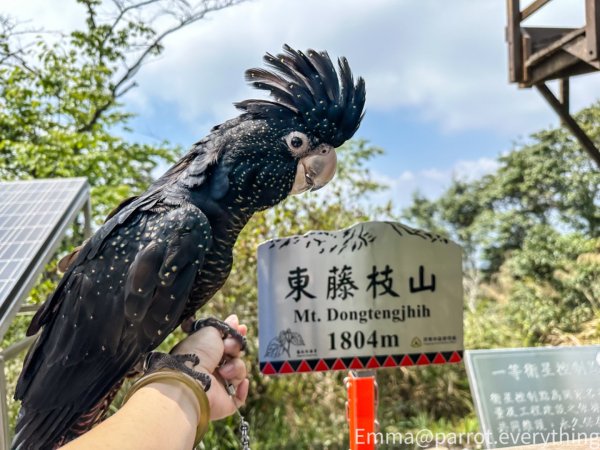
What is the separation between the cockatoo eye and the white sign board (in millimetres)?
1888

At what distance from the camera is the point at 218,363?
1.19 m

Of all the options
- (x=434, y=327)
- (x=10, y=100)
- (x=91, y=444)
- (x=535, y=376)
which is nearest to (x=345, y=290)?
(x=434, y=327)

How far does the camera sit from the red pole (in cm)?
277

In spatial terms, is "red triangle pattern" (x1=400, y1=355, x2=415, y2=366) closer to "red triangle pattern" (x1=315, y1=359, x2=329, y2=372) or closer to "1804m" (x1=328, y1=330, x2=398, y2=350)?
"1804m" (x1=328, y1=330, x2=398, y2=350)

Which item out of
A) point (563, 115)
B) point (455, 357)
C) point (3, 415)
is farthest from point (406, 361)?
point (563, 115)

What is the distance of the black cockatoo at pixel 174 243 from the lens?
1.15 m

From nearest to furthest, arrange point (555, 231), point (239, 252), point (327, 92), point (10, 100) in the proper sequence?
point (327, 92)
point (239, 252)
point (10, 100)
point (555, 231)

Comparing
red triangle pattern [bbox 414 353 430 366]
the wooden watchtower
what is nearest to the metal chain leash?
red triangle pattern [bbox 414 353 430 366]

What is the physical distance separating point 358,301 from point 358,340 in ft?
0.71

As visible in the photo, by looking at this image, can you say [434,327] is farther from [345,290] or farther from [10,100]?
[10,100]

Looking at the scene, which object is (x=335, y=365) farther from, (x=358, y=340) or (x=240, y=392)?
(x=240, y=392)

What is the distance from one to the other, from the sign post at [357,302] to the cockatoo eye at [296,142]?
188cm

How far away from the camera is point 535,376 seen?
312 centimetres

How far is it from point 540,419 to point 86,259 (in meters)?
2.77
